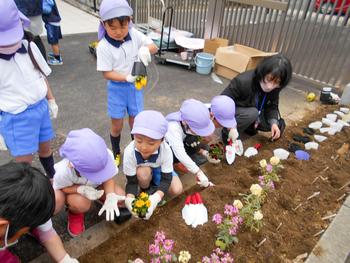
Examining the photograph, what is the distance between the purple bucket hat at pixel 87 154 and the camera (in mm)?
1740

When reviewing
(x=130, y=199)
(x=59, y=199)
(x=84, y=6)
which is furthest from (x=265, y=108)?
(x=84, y=6)

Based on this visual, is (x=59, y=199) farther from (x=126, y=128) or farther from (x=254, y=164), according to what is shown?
(x=254, y=164)

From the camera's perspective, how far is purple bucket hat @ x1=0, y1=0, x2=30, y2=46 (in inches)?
67.7

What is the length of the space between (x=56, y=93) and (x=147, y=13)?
3976mm

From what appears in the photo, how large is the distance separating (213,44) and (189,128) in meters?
3.63

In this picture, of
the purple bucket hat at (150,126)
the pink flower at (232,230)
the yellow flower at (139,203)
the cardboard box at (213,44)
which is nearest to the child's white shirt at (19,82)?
the purple bucket hat at (150,126)

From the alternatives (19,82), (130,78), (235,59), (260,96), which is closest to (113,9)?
(130,78)

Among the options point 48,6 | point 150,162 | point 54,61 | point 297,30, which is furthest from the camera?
point 54,61

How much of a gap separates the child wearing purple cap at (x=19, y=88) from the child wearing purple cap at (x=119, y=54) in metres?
0.52

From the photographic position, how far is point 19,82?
193 centimetres

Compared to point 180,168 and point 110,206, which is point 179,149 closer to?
point 180,168

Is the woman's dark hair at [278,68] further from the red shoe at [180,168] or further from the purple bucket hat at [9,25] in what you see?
the purple bucket hat at [9,25]

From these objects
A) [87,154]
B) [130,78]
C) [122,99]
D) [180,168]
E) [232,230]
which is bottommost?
[180,168]

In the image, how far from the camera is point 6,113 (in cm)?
196
